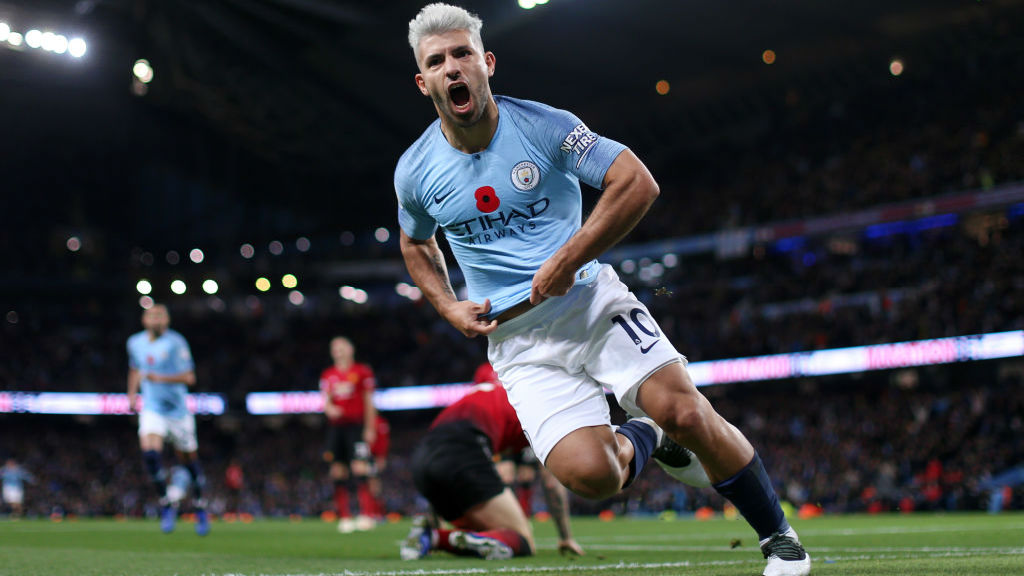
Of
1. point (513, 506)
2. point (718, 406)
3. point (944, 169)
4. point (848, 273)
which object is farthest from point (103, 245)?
point (513, 506)

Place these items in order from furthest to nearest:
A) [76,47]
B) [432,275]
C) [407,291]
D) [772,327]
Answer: [407,291], [772,327], [76,47], [432,275]

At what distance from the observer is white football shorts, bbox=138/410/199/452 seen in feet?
34.9

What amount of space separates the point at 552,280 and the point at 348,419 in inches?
340

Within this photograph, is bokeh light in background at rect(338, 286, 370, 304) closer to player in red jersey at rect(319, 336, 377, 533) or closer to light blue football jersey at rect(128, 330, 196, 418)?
player in red jersey at rect(319, 336, 377, 533)

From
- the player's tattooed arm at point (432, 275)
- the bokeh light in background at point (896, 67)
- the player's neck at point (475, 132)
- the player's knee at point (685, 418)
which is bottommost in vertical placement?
the player's knee at point (685, 418)

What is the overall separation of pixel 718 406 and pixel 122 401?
23190 millimetres

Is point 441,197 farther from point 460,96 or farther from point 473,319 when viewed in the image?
point 473,319

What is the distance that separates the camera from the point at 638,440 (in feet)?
14.3

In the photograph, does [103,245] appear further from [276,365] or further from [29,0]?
[29,0]

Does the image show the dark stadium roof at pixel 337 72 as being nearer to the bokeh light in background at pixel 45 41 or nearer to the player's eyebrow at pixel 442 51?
the bokeh light in background at pixel 45 41

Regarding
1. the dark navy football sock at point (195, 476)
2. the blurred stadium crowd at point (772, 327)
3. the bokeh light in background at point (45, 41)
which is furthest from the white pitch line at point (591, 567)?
the bokeh light in background at point (45, 41)

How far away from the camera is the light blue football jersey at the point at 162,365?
10.8 metres

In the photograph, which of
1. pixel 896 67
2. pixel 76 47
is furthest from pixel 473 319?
pixel 896 67

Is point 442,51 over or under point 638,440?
over
